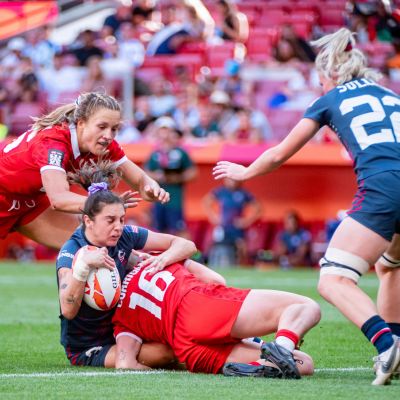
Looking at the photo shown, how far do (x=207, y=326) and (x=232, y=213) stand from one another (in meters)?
9.08

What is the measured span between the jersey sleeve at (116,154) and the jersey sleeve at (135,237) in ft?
2.74

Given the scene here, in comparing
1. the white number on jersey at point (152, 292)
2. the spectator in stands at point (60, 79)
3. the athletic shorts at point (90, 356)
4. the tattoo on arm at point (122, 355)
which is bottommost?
the spectator in stands at point (60, 79)

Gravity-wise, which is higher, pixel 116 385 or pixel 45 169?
pixel 45 169

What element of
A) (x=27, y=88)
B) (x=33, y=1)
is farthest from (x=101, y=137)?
(x=33, y=1)

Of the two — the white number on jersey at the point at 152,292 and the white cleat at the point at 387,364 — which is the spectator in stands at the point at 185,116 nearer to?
A: the white number on jersey at the point at 152,292

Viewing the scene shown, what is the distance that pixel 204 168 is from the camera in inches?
615

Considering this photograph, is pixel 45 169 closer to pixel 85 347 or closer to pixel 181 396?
pixel 85 347

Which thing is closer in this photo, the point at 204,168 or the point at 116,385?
the point at 116,385

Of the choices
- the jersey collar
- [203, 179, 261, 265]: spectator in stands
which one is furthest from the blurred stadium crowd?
the jersey collar

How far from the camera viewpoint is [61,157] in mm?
6508

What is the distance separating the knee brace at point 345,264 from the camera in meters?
5.46

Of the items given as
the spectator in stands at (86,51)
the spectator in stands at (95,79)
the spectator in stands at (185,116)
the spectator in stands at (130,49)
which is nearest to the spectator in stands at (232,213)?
the spectator in stands at (185,116)

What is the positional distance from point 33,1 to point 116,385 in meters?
15.7

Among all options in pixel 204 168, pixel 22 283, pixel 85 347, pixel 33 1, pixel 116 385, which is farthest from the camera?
pixel 33 1
